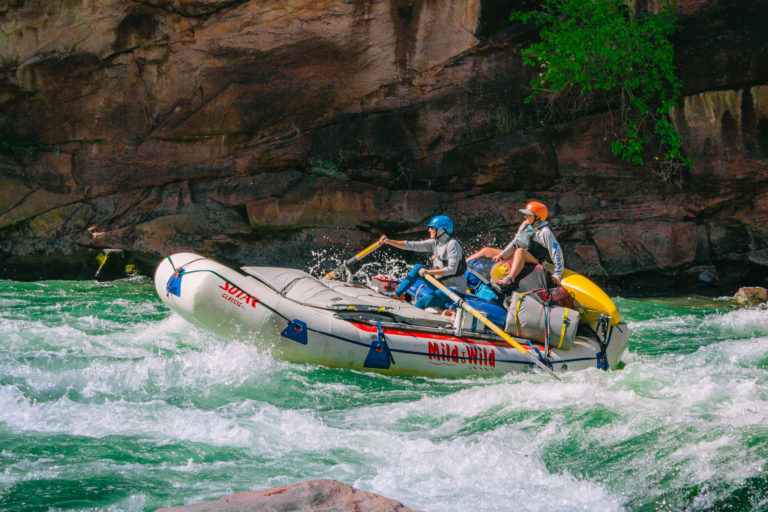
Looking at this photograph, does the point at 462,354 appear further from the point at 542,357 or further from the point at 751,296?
the point at 751,296

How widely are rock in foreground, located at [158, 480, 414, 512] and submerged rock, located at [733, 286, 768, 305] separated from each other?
988 centimetres

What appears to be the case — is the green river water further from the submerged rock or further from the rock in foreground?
the submerged rock

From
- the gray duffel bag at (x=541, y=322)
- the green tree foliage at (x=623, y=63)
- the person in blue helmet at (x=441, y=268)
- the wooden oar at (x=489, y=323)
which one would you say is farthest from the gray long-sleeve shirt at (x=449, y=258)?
the green tree foliage at (x=623, y=63)

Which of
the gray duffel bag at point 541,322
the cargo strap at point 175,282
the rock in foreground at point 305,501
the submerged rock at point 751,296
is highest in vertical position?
the cargo strap at point 175,282

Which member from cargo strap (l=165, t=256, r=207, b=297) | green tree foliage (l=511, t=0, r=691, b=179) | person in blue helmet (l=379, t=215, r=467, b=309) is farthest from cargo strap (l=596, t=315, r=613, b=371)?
green tree foliage (l=511, t=0, r=691, b=179)

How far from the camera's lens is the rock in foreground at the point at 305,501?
8.75ft

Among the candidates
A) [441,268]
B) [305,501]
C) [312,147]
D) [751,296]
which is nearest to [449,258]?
[441,268]

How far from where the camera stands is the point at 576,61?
1188cm

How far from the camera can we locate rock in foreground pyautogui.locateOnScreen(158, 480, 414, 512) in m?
2.67

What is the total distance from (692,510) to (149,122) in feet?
39.8

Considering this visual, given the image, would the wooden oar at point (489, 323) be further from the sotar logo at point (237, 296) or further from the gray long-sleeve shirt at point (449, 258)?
the sotar logo at point (237, 296)

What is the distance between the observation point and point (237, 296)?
22.4 ft

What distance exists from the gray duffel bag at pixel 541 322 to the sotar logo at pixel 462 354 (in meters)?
0.37

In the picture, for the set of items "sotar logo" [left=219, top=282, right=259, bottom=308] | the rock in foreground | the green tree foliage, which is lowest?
the rock in foreground
